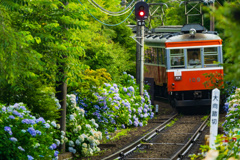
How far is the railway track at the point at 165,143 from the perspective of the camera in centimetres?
1211

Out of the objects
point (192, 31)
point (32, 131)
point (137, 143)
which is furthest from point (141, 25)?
point (32, 131)

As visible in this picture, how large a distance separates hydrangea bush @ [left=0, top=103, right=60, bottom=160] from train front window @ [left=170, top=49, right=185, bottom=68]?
11.8 metres

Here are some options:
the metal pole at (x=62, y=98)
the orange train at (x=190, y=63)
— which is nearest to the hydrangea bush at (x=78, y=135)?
the metal pole at (x=62, y=98)

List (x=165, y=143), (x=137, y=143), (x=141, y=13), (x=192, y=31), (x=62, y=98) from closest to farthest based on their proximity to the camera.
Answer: (x=62, y=98) → (x=137, y=143) → (x=165, y=143) → (x=141, y=13) → (x=192, y=31)

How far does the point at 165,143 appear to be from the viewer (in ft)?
47.1

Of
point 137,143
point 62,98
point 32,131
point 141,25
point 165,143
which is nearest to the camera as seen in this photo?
point 32,131

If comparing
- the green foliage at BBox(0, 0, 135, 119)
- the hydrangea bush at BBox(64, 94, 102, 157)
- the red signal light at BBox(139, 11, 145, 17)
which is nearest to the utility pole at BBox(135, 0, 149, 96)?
the red signal light at BBox(139, 11, 145, 17)

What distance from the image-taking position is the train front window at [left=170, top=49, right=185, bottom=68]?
21156 millimetres

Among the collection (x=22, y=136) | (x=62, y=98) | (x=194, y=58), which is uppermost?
(x=194, y=58)

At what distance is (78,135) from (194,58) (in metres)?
9.67

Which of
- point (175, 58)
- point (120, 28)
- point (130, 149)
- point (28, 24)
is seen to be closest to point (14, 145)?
point (28, 24)

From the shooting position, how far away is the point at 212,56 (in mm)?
20953

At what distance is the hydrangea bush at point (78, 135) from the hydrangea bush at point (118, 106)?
2.03m

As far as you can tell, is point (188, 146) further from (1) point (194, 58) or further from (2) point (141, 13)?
(1) point (194, 58)
